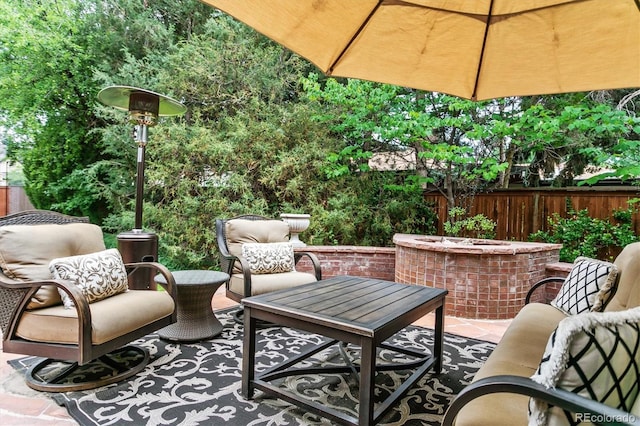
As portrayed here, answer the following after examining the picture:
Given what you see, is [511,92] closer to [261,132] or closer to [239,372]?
[239,372]

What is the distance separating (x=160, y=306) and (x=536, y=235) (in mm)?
5134

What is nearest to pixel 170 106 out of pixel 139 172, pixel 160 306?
pixel 139 172

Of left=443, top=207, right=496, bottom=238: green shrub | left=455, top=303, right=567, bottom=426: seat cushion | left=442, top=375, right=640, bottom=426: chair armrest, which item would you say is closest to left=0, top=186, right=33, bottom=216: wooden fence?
left=443, top=207, right=496, bottom=238: green shrub

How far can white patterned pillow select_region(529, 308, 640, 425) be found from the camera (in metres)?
0.97

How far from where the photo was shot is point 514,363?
5.65ft

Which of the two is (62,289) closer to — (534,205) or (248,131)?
(248,131)

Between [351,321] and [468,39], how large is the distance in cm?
172

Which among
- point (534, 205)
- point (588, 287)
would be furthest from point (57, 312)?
point (534, 205)

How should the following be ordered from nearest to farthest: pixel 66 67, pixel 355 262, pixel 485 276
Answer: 1. pixel 485 276
2. pixel 355 262
3. pixel 66 67

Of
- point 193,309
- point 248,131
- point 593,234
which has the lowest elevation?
point 193,309

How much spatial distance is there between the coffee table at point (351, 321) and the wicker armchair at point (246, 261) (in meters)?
0.71

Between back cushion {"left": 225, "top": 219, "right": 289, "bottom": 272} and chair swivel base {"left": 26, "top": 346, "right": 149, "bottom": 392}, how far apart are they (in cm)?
138

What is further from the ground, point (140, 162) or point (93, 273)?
point (140, 162)

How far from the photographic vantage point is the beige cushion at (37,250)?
7.43ft
